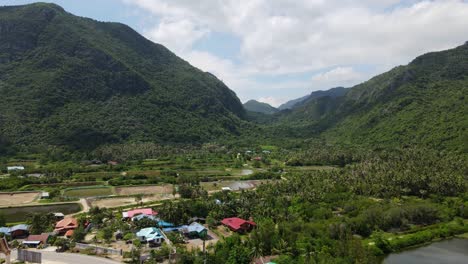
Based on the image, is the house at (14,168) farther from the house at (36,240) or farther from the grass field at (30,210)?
the house at (36,240)

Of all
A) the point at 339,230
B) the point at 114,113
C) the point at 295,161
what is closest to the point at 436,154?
the point at 295,161

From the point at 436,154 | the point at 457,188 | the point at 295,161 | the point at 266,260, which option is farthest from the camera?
the point at 295,161

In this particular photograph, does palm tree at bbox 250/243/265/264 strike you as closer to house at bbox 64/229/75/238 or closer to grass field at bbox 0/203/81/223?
house at bbox 64/229/75/238

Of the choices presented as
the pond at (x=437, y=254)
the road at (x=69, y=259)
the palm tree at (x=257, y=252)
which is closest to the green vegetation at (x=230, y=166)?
the palm tree at (x=257, y=252)

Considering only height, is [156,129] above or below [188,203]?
above

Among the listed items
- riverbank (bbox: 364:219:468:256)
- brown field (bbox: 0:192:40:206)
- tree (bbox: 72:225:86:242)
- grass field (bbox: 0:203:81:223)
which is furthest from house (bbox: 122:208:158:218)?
riverbank (bbox: 364:219:468:256)

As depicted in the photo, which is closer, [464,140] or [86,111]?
[464,140]

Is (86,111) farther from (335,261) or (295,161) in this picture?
(335,261)

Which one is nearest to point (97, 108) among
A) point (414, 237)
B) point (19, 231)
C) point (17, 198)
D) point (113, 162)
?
point (113, 162)
